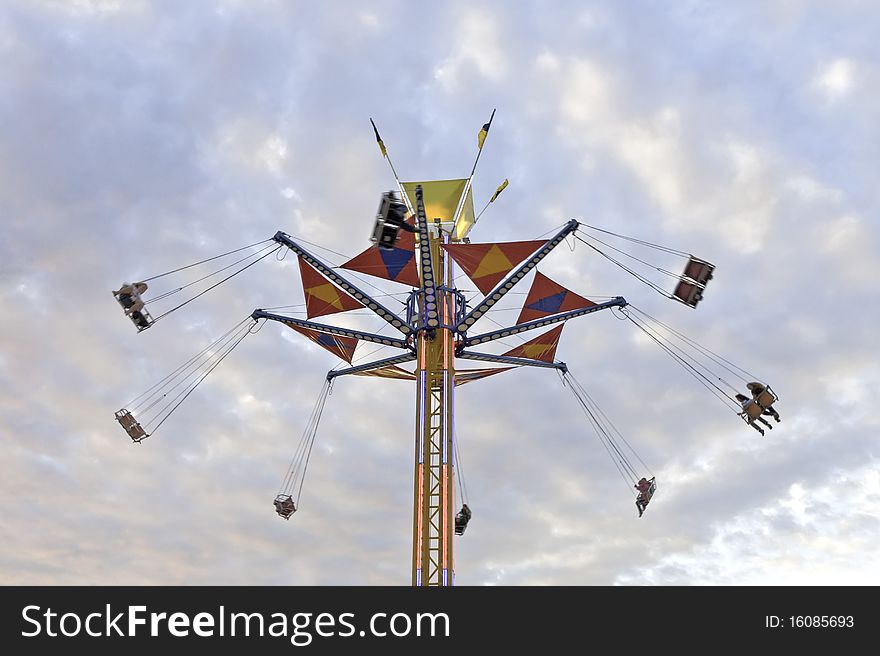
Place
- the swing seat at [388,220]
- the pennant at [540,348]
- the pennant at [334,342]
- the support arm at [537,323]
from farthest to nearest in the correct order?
the pennant at [540,348], the pennant at [334,342], the support arm at [537,323], the swing seat at [388,220]

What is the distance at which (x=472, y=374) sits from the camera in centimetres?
3006

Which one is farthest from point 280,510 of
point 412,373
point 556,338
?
point 556,338

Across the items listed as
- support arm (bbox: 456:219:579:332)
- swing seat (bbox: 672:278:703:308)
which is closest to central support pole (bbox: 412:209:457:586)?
support arm (bbox: 456:219:579:332)

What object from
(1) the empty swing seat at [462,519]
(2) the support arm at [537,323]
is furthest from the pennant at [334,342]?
(1) the empty swing seat at [462,519]

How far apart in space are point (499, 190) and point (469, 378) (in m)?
7.60

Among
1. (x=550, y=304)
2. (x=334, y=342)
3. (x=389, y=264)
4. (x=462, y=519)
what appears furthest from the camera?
(x=462, y=519)

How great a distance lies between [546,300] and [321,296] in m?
7.68

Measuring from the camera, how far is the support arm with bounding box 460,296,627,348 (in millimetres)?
25281

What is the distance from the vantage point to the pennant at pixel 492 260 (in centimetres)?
2588

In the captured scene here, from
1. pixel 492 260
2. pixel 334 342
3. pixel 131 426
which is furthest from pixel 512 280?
pixel 131 426

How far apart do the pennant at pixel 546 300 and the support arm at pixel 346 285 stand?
13.4ft

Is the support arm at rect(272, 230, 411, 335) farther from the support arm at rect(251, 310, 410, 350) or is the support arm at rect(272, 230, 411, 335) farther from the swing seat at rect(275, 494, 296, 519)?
the swing seat at rect(275, 494, 296, 519)

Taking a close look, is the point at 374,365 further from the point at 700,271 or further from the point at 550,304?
the point at 700,271

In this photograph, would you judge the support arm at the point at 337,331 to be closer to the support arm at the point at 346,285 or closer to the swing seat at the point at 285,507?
the support arm at the point at 346,285
